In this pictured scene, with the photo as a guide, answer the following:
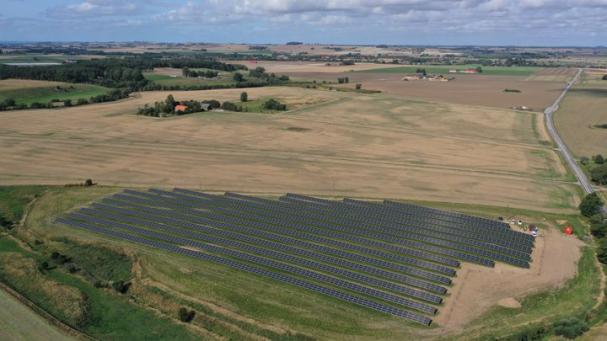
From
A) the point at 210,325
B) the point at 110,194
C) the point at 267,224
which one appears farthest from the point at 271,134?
the point at 210,325

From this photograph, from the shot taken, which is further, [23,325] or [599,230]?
[599,230]

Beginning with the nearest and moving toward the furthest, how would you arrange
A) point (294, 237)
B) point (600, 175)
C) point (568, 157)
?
point (294, 237) → point (600, 175) → point (568, 157)

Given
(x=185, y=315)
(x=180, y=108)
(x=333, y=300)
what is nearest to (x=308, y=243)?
(x=333, y=300)

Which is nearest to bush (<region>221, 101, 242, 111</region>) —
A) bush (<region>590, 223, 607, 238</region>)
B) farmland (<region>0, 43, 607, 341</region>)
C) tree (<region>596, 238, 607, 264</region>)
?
farmland (<region>0, 43, 607, 341</region>)

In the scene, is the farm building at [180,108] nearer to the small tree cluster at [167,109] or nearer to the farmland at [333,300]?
the small tree cluster at [167,109]

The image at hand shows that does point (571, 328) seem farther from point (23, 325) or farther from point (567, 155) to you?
point (567, 155)

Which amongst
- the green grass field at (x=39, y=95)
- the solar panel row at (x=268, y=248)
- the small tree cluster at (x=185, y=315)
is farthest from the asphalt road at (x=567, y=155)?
the green grass field at (x=39, y=95)

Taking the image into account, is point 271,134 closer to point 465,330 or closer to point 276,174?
point 276,174

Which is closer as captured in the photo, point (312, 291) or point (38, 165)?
point (312, 291)
